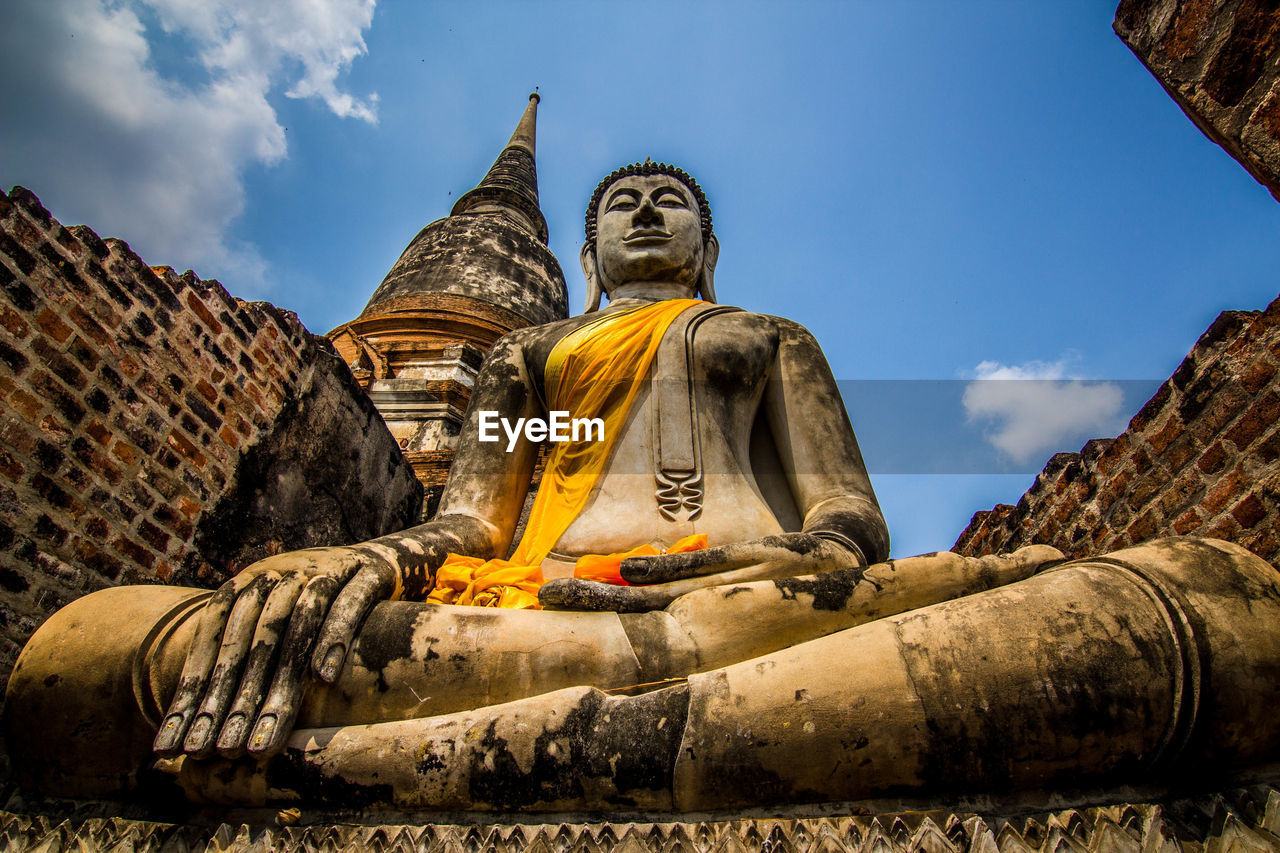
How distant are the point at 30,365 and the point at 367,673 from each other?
1.92 m

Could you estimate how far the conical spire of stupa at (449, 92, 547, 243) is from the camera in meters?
13.2

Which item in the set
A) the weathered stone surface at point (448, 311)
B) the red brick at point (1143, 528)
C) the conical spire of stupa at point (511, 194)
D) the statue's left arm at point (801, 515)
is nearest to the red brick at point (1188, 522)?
the red brick at point (1143, 528)

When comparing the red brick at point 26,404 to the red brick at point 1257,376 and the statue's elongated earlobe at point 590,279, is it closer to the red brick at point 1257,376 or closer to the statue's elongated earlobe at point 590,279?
the statue's elongated earlobe at point 590,279

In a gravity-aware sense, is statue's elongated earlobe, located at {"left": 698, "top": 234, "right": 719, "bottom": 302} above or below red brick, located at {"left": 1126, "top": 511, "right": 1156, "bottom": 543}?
above

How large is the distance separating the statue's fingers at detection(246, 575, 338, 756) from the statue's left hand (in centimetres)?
51

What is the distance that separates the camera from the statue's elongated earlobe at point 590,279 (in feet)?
12.6

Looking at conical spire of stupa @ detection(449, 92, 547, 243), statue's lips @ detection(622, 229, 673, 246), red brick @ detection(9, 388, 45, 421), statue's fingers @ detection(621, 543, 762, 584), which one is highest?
conical spire of stupa @ detection(449, 92, 547, 243)

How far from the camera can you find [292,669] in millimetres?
1697

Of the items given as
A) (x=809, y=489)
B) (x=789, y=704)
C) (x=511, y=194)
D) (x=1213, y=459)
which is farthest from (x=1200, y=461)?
(x=511, y=194)

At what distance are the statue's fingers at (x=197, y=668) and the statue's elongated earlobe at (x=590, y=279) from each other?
7.51 feet

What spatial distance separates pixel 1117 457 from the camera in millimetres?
3719

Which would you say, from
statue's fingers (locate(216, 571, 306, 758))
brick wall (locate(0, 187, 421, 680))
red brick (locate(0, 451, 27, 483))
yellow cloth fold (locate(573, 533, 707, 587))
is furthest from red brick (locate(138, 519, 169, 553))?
yellow cloth fold (locate(573, 533, 707, 587))

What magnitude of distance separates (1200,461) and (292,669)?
338cm

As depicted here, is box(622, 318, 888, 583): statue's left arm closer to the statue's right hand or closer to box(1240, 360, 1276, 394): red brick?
the statue's right hand
